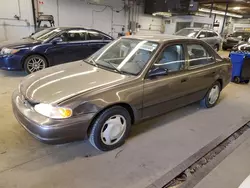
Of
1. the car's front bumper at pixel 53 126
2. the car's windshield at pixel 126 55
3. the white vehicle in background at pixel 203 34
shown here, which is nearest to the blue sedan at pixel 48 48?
the car's windshield at pixel 126 55

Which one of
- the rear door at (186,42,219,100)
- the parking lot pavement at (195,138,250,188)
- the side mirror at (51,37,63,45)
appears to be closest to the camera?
the parking lot pavement at (195,138,250,188)

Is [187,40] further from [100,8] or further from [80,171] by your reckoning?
[100,8]

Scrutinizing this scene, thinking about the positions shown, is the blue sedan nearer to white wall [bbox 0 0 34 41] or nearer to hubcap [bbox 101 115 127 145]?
hubcap [bbox 101 115 127 145]

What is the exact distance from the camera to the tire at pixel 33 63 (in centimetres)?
484

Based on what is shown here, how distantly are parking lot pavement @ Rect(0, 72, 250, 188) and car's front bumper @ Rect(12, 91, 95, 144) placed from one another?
1.04ft

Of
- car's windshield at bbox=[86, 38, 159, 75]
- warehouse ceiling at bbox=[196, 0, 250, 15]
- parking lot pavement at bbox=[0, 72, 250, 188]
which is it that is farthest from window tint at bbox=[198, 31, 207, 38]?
car's windshield at bbox=[86, 38, 159, 75]

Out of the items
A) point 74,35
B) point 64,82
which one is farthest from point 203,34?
point 64,82

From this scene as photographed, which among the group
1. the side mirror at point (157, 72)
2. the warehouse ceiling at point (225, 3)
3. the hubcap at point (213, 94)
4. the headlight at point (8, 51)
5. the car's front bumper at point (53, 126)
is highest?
the warehouse ceiling at point (225, 3)

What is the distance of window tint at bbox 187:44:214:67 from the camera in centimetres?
302

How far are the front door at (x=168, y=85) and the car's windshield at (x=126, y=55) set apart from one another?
16cm

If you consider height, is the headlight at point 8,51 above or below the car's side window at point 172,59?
below

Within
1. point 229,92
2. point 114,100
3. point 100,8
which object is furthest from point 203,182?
point 100,8

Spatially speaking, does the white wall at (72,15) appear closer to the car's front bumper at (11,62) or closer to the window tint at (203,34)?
the window tint at (203,34)

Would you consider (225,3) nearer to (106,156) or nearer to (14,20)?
(14,20)
